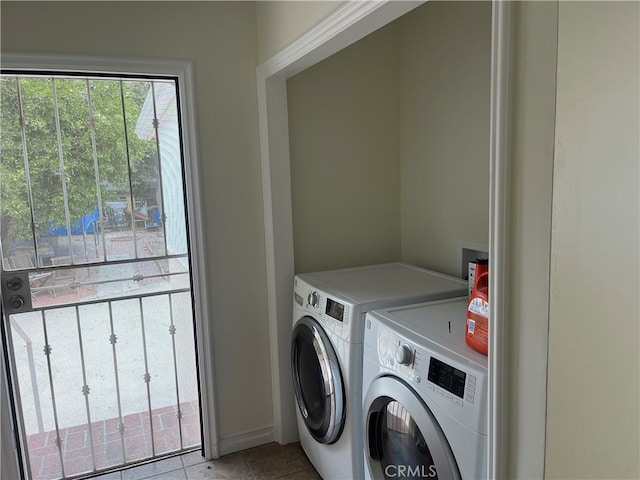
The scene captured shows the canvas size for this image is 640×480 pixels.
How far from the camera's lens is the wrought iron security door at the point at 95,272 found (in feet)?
6.35

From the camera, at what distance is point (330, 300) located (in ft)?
5.87

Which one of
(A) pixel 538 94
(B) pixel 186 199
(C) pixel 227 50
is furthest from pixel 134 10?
(A) pixel 538 94

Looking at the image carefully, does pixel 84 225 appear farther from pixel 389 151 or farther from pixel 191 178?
pixel 389 151

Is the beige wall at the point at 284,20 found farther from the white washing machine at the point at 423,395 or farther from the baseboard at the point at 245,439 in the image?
the baseboard at the point at 245,439

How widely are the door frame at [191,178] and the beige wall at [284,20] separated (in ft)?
1.17

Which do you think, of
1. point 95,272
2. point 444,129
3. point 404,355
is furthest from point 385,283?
point 95,272

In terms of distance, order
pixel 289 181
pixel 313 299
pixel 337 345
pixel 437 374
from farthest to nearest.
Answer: pixel 289 181 → pixel 313 299 → pixel 337 345 → pixel 437 374

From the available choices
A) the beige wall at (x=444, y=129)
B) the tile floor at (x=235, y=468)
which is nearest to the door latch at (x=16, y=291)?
the tile floor at (x=235, y=468)

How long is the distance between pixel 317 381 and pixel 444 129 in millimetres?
1279

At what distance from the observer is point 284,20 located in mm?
1784

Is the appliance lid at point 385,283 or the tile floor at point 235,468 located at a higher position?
the appliance lid at point 385,283

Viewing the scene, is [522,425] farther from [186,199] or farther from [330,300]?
[186,199]

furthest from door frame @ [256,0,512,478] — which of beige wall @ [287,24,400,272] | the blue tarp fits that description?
the blue tarp

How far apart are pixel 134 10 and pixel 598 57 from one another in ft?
5.96
